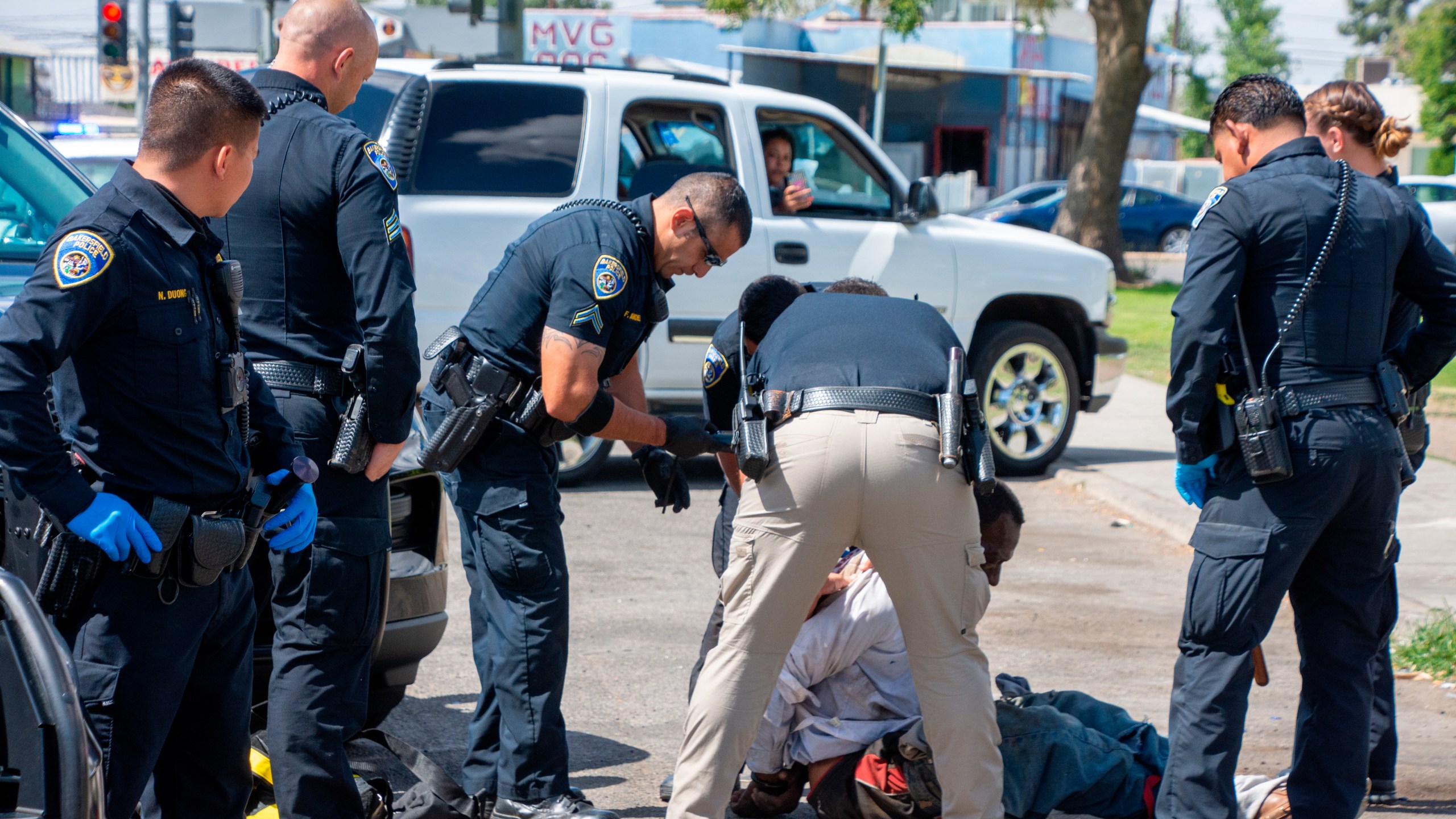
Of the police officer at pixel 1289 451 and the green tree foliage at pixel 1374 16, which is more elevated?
the green tree foliage at pixel 1374 16

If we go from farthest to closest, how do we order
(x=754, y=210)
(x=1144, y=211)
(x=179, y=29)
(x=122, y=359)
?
(x=1144, y=211) < (x=179, y=29) < (x=754, y=210) < (x=122, y=359)

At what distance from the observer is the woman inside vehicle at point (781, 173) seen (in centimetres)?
807

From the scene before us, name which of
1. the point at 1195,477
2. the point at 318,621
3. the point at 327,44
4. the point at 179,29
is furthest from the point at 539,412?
the point at 179,29

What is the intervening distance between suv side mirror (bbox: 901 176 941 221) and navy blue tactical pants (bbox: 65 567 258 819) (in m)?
5.96

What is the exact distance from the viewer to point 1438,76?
3641cm

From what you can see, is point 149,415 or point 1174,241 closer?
point 149,415

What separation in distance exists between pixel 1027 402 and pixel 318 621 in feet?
20.6

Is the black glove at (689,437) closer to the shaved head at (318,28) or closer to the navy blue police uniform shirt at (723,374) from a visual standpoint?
the navy blue police uniform shirt at (723,374)

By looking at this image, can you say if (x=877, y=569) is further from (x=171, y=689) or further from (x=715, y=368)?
(x=171, y=689)

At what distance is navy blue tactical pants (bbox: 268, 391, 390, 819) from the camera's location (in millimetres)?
3330

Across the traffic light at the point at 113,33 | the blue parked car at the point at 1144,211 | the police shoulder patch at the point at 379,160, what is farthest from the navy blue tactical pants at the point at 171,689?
the blue parked car at the point at 1144,211

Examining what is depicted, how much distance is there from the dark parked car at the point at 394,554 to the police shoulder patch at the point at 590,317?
780mm

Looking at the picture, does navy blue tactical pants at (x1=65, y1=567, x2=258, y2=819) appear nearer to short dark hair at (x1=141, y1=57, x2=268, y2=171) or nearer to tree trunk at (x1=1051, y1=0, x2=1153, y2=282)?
short dark hair at (x1=141, y1=57, x2=268, y2=171)

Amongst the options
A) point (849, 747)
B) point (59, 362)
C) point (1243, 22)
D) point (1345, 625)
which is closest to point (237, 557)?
point (59, 362)
